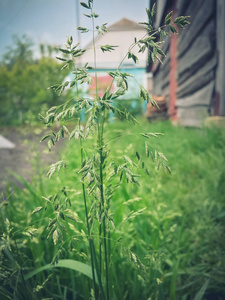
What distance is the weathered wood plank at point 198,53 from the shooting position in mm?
3076

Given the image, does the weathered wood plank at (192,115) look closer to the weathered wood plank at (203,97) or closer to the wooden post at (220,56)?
the weathered wood plank at (203,97)

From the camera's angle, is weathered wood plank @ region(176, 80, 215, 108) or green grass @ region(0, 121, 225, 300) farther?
weathered wood plank @ region(176, 80, 215, 108)

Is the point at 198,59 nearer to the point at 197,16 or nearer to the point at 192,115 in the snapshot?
the point at 197,16

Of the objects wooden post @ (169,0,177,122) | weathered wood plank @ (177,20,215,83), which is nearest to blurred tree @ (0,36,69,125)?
wooden post @ (169,0,177,122)

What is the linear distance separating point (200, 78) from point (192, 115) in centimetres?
76

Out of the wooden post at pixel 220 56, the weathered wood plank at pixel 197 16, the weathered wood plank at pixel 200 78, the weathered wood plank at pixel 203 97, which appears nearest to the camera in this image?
the wooden post at pixel 220 56

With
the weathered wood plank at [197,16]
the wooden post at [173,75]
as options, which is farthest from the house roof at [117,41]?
the wooden post at [173,75]

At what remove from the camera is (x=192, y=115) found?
4.29 metres

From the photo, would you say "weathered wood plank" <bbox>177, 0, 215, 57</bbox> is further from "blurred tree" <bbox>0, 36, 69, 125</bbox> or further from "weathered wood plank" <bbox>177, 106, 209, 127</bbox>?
"blurred tree" <bbox>0, 36, 69, 125</bbox>

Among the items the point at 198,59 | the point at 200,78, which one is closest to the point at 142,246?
the point at 200,78

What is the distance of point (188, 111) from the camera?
4.58 m

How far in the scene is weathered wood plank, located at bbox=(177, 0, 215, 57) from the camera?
3.00 m

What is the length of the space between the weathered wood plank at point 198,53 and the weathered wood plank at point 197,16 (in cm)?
9

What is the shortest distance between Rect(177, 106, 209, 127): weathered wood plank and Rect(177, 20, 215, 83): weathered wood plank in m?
0.59
